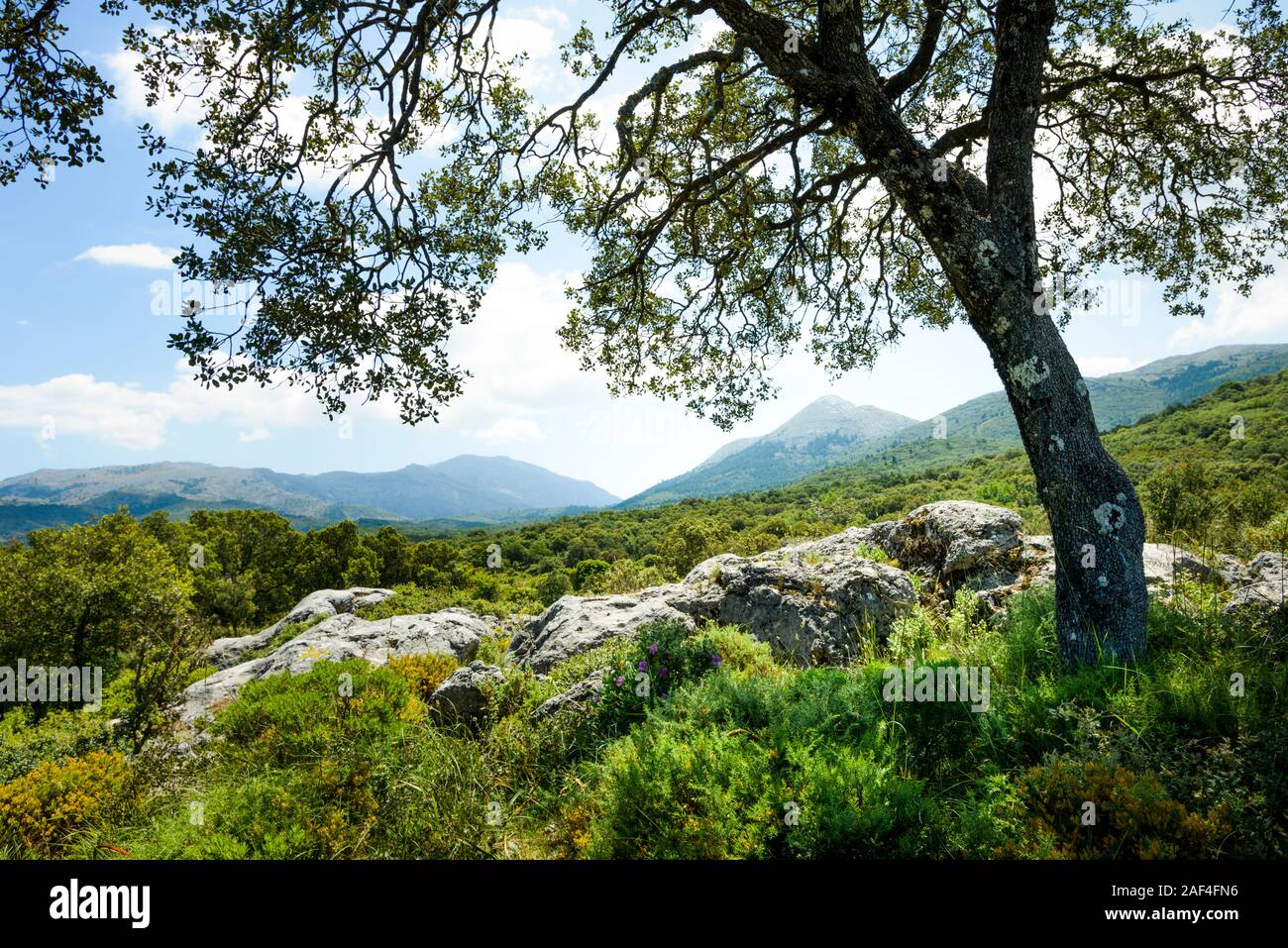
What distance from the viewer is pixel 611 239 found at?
8867 mm

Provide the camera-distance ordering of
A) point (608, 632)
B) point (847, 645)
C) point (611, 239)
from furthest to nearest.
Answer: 1. point (611, 239)
2. point (608, 632)
3. point (847, 645)

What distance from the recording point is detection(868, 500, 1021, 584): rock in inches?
303

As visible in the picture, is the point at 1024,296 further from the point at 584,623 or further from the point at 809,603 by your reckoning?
the point at 584,623

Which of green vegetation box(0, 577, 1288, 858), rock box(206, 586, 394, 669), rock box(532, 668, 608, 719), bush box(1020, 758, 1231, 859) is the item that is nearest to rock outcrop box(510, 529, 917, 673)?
green vegetation box(0, 577, 1288, 858)

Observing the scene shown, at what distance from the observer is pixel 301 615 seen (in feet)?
59.5

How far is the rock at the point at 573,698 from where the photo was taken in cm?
594

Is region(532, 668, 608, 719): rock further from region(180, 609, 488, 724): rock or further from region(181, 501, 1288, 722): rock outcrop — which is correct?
region(180, 609, 488, 724): rock

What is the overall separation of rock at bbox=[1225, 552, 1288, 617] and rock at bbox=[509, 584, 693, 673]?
222 inches

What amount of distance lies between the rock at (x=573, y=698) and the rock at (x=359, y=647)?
494 centimetres

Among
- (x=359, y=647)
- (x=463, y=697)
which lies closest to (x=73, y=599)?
(x=359, y=647)

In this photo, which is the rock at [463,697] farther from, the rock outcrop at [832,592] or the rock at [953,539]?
the rock at [953,539]

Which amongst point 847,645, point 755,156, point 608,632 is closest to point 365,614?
point 608,632
